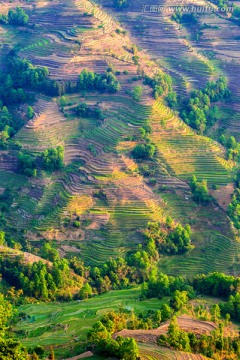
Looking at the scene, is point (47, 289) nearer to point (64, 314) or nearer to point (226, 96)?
point (64, 314)

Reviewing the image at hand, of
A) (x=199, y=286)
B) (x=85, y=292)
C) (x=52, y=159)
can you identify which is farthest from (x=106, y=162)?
(x=199, y=286)

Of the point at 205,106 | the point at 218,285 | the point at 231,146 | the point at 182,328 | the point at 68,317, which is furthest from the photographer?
the point at 205,106

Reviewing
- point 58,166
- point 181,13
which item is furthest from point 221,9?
point 58,166

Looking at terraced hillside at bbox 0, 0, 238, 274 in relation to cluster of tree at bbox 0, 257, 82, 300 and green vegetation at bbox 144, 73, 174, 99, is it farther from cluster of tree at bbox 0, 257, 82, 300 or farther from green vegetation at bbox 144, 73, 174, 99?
cluster of tree at bbox 0, 257, 82, 300

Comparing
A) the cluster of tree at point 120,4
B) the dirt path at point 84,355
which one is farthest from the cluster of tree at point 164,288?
the cluster of tree at point 120,4

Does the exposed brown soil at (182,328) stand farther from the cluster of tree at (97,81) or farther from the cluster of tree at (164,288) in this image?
the cluster of tree at (97,81)

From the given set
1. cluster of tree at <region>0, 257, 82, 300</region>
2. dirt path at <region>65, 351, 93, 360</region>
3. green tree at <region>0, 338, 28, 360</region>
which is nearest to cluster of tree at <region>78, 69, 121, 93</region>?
cluster of tree at <region>0, 257, 82, 300</region>

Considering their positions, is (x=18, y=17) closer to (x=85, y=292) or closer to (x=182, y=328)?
(x=85, y=292)
